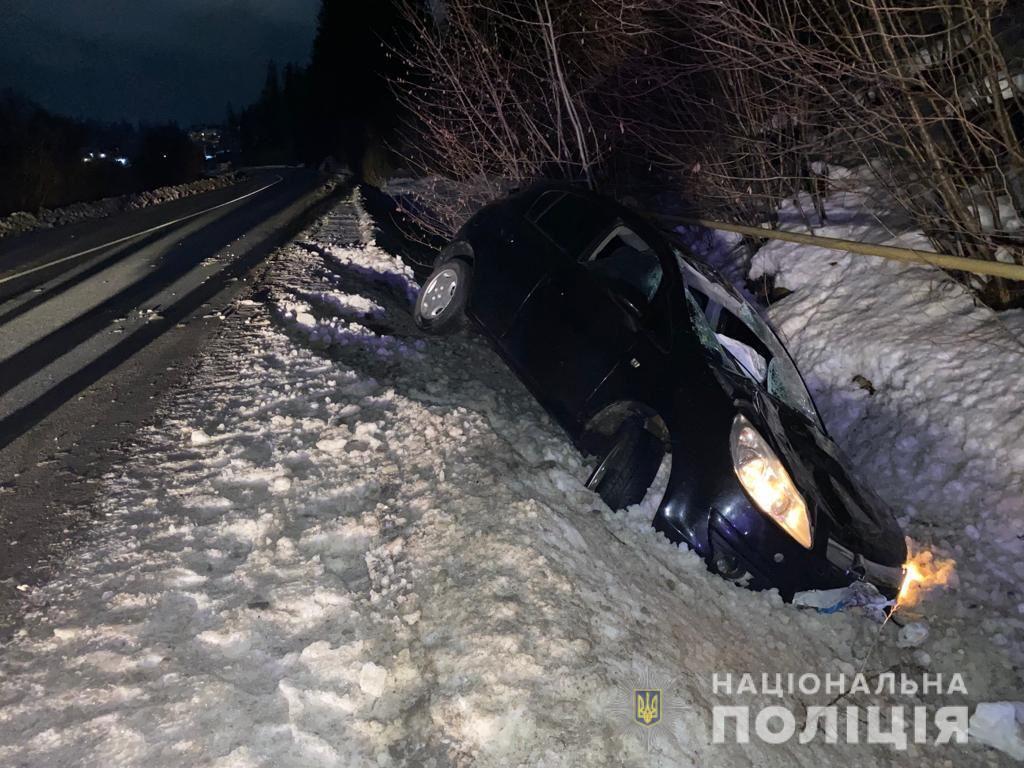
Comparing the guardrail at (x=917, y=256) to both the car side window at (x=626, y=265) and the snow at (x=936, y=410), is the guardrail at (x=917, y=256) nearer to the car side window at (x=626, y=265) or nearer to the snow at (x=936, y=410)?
the snow at (x=936, y=410)

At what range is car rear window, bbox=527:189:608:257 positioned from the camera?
5.16 meters

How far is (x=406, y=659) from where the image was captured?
9.86ft

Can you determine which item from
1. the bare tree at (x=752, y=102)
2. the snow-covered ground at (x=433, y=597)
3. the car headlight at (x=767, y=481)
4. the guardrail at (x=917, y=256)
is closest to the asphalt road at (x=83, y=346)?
the snow-covered ground at (x=433, y=597)

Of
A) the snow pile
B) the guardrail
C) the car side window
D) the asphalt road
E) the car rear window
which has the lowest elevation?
the asphalt road

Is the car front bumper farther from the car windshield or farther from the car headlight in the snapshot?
the car windshield

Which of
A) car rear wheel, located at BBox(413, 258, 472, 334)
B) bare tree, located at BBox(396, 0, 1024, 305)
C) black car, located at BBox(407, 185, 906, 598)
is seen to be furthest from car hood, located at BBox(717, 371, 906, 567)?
bare tree, located at BBox(396, 0, 1024, 305)

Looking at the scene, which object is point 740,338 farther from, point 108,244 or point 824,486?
point 108,244

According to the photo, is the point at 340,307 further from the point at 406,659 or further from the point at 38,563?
the point at 406,659

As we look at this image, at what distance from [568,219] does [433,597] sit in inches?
130

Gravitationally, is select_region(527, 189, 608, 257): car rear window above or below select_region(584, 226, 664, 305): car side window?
above

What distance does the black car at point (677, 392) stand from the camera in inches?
143

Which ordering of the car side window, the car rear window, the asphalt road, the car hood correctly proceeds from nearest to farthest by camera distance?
the car hood
the asphalt road
the car side window
the car rear window

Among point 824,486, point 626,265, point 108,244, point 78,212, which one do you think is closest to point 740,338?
point 626,265

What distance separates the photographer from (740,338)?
5055 mm
